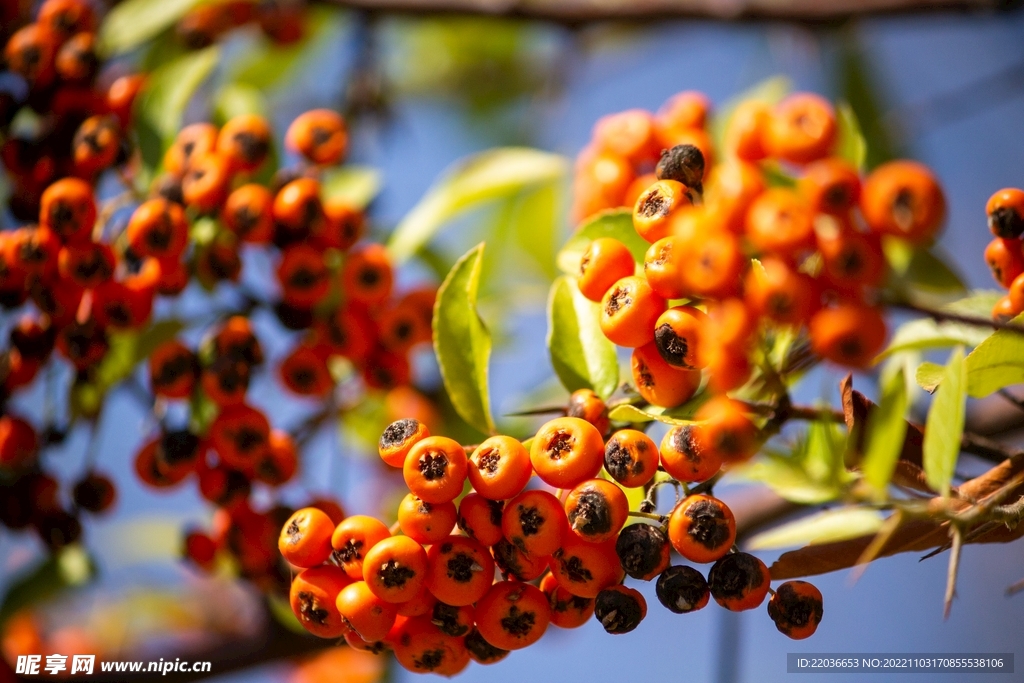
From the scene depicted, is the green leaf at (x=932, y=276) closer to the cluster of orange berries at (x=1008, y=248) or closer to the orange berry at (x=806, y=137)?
the cluster of orange berries at (x=1008, y=248)

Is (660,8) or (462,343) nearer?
(462,343)

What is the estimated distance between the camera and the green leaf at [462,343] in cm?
158

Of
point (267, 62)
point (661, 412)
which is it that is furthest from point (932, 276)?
point (267, 62)

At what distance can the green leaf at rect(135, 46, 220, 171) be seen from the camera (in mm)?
2197

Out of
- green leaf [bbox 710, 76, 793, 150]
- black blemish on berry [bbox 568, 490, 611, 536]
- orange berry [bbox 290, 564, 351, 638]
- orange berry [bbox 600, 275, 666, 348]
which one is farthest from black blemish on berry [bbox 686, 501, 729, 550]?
green leaf [bbox 710, 76, 793, 150]

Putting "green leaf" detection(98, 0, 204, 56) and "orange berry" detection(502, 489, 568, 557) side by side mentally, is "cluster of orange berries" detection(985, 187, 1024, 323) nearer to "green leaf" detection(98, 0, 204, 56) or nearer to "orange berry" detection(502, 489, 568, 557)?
"orange berry" detection(502, 489, 568, 557)

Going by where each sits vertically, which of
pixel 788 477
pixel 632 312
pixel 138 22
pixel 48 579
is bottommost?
pixel 48 579

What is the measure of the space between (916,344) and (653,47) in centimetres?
286

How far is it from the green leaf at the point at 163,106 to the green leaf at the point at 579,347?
1.22 m

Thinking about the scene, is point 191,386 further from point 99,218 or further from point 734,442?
point 734,442

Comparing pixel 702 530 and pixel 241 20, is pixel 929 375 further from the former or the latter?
pixel 241 20

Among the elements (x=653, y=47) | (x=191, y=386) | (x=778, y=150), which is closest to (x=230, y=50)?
(x=653, y=47)

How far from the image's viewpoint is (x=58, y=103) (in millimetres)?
2246

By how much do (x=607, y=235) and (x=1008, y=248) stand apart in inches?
25.8
